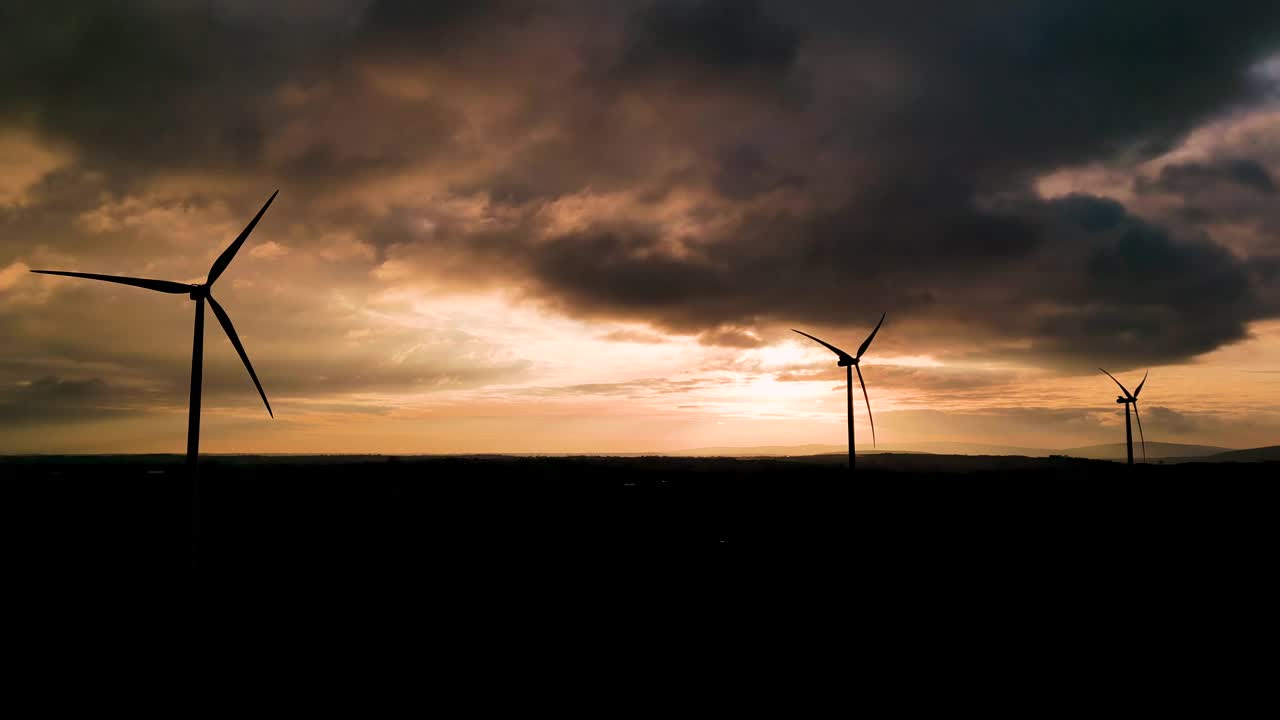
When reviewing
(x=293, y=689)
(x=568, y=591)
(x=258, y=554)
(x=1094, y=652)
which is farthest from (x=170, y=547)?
(x=1094, y=652)

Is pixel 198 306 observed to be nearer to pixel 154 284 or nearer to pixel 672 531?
pixel 154 284

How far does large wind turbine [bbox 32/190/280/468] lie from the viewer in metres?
29.6

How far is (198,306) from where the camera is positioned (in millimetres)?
32781

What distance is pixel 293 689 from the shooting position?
22938 millimetres

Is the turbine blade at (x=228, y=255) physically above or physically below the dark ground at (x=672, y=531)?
above

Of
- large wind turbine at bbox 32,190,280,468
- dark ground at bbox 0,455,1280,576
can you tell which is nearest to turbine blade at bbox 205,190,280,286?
large wind turbine at bbox 32,190,280,468

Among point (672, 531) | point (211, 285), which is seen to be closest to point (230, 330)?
point (211, 285)

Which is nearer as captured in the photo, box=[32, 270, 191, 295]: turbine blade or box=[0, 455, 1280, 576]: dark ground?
box=[32, 270, 191, 295]: turbine blade

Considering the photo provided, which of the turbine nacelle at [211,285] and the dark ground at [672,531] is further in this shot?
the dark ground at [672,531]

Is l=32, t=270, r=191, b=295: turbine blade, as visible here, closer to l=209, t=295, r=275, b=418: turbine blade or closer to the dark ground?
l=209, t=295, r=275, b=418: turbine blade

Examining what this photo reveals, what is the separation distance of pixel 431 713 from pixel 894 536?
4804cm

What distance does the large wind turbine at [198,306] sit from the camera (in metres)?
29.6

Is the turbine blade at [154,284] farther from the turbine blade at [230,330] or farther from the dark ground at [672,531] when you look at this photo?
the dark ground at [672,531]

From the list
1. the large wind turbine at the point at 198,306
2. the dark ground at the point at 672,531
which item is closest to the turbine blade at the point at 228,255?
the large wind turbine at the point at 198,306
